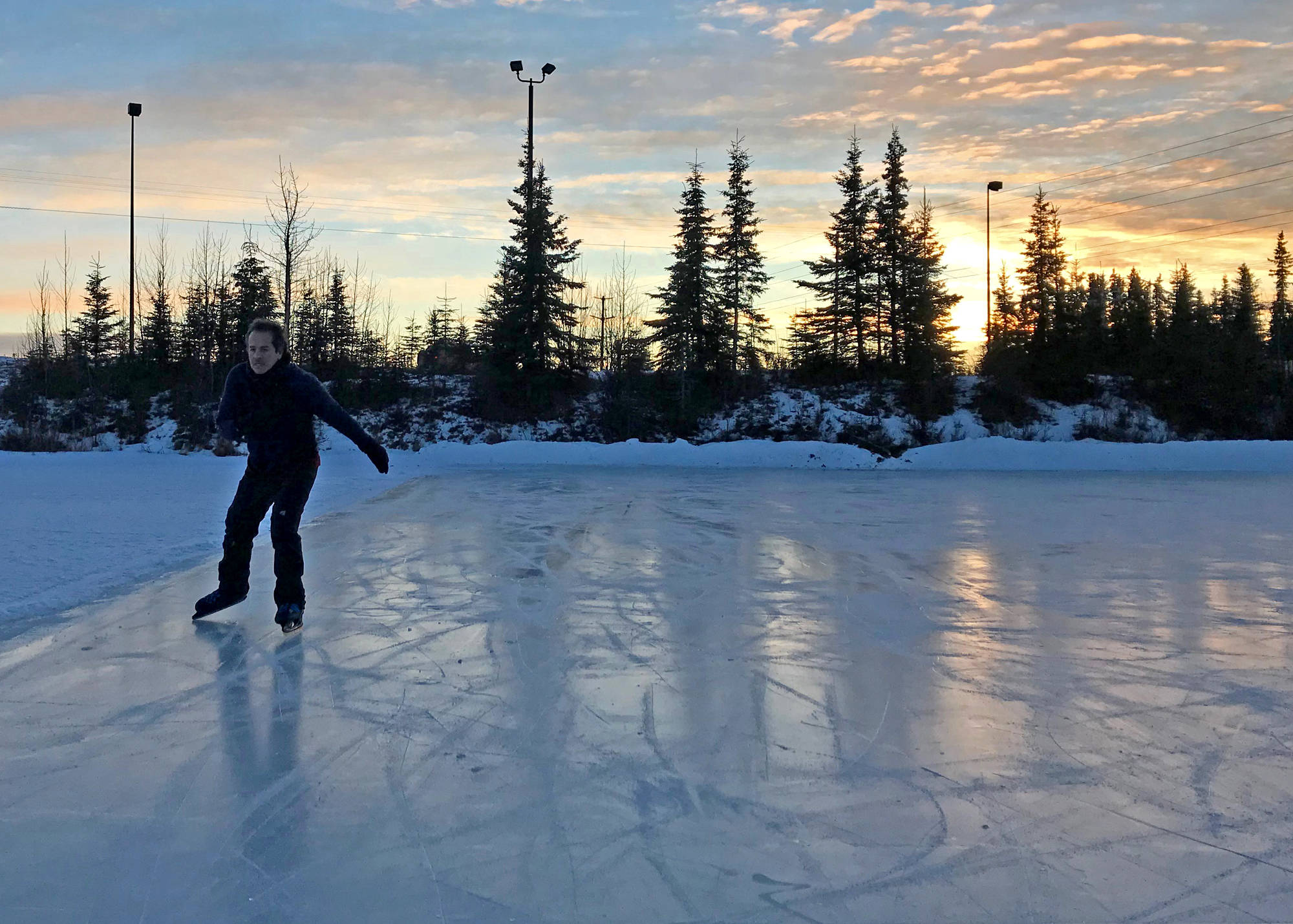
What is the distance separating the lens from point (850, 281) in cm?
3259

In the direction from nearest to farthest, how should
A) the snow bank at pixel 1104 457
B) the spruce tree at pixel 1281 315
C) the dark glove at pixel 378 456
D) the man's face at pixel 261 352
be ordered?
1. the man's face at pixel 261 352
2. the dark glove at pixel 378 456
3. the snow bank at pixel 1104 457
4. the spruce tree at pixel 1281 315

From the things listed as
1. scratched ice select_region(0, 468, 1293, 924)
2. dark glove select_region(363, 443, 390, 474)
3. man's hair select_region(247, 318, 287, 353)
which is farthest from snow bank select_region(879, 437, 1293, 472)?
man's hair select_region(247, 318, 287, 353)

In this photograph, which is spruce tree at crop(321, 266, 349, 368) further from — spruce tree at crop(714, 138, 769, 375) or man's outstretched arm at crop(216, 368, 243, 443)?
man's outstretched arm at crop(216, 368, 243, 443)

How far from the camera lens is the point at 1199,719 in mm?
3490

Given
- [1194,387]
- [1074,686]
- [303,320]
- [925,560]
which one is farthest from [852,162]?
[1074,686]

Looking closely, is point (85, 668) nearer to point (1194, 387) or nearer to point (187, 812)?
point (187, 812)

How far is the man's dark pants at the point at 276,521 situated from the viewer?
485 cm

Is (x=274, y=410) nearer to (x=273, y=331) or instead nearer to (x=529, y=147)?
(x=273, y=331)

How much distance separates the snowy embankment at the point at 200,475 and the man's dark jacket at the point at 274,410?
1545mm

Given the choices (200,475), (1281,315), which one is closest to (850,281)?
(200,475)

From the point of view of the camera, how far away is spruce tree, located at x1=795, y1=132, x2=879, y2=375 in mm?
32344

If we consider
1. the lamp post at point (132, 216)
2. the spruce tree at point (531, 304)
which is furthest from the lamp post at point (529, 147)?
the lamp post at point (132, 216)

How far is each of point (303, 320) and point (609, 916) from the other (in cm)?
3096

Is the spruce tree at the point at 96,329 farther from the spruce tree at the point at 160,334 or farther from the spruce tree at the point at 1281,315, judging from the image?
the spruce tree at the point at 1281,315
